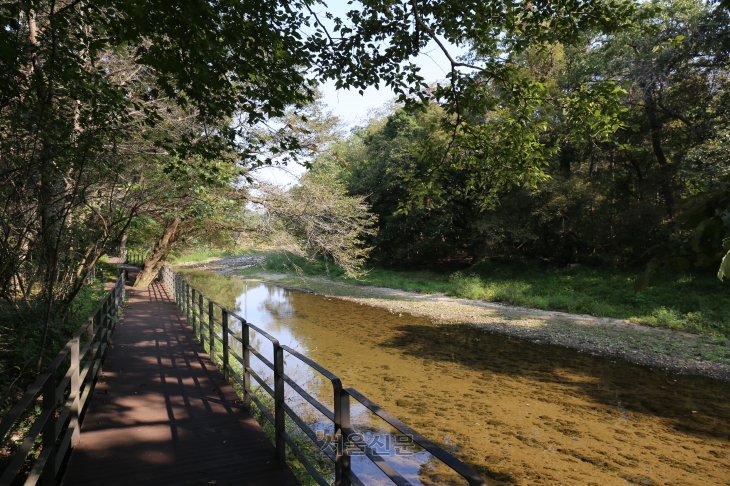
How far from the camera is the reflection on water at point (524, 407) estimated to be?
6.10m

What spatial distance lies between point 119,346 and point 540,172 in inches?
310

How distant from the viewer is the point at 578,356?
458 inches

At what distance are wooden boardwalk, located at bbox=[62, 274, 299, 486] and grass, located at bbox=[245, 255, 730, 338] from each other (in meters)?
9.96

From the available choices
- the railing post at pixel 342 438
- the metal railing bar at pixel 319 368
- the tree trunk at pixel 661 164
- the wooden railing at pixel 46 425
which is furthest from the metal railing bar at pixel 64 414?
the tree trunk at pixel 661 164

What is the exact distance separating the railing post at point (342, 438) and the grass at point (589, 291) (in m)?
13.8

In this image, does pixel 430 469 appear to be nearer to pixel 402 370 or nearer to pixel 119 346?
Answer: pixel 402 370

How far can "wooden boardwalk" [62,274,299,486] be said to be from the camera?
3709 mm

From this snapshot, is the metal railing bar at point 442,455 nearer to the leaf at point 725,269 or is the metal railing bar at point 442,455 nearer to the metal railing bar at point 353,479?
the metal railing bar at point 353,479

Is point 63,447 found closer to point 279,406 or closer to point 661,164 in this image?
point 279,406

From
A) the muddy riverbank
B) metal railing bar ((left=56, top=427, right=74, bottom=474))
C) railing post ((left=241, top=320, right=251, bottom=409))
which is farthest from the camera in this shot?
the muddy riverbank

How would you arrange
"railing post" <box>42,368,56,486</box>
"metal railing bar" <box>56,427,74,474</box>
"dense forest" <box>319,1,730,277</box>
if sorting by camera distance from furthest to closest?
"dense forest" <box>319,1,730,277</box>
"metal railing bar" <box>56,427,74,474</box>
"railing post" <box>42,368,56,486</box>

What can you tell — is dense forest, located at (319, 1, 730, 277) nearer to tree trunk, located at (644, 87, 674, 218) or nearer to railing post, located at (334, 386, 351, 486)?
tree trunk, located at (644, 87, 674, 218)

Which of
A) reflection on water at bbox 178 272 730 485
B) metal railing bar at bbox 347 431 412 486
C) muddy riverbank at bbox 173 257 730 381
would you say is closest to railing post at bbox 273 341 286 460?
metal railing bar at bbox 347 431 412 486

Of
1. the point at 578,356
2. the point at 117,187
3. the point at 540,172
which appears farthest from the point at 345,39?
the point at 578,356
